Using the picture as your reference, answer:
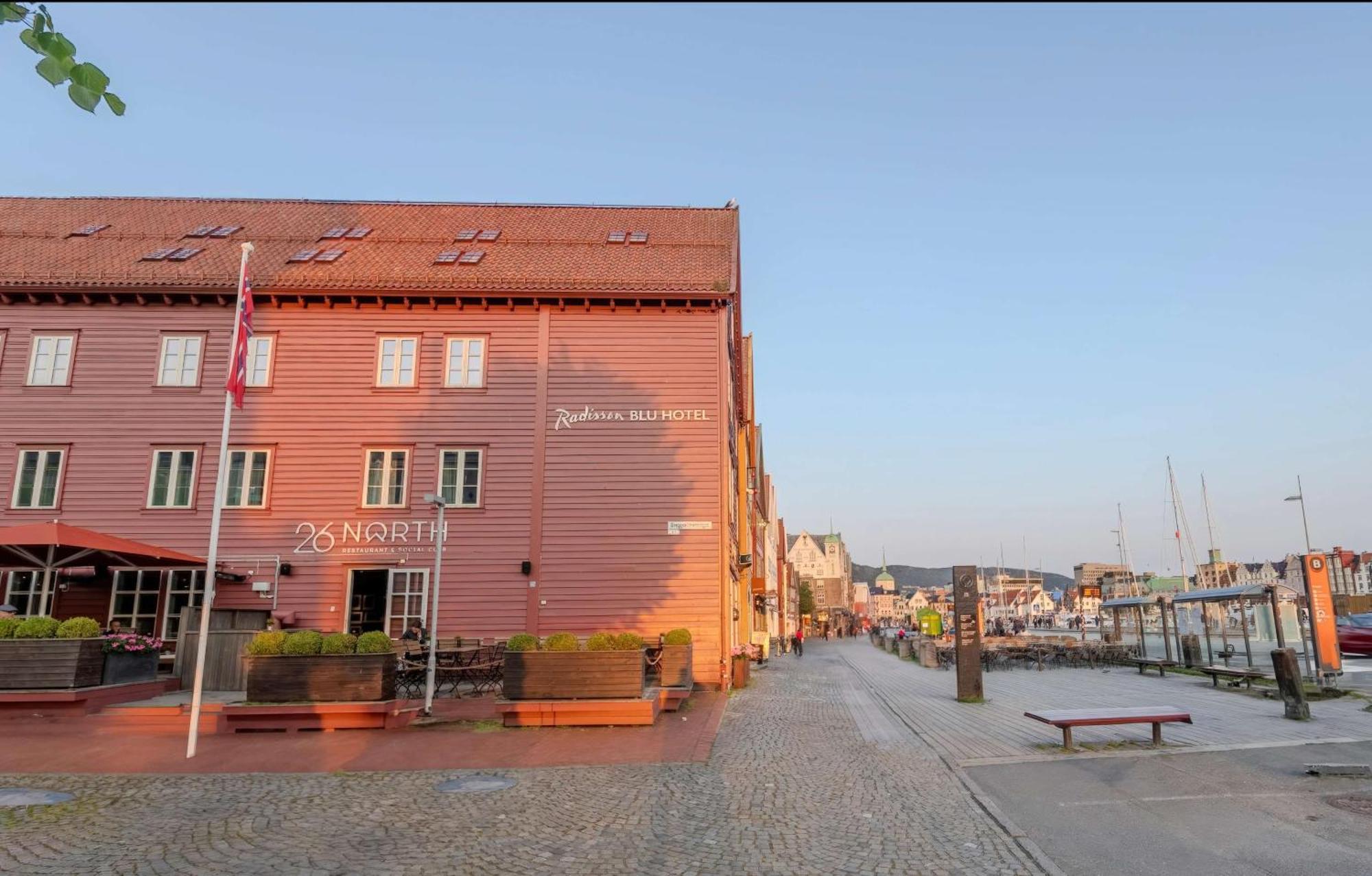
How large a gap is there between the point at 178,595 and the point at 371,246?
1026 centimetres

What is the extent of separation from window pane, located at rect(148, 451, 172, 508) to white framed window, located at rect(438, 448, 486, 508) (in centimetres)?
652

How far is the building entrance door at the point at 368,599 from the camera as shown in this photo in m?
19.7

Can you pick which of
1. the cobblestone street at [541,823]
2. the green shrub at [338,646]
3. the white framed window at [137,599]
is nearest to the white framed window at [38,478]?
the white framed window at [137,599]

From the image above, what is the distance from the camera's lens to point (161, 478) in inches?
788

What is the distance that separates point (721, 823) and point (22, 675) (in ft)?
42.6

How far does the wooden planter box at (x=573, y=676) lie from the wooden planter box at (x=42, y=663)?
7317mm

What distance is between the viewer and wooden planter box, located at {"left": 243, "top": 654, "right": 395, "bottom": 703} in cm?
1298

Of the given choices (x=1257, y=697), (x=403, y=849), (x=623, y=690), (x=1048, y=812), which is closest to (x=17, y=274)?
(x=623, y=690)

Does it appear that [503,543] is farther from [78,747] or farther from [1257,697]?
[1257,697]

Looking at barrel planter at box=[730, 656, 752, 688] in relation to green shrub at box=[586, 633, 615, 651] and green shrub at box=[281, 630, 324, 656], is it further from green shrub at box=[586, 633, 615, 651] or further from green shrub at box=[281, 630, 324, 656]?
green shrub at box=[281, 630, 324, 656]

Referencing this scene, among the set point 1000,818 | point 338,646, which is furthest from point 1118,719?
point 338,646

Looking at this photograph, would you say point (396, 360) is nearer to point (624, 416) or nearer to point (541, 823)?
point (624, 416)

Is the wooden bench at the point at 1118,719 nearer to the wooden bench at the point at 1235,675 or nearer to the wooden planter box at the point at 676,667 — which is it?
the wooden planter box at the point at 676,667

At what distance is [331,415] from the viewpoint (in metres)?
20.5
